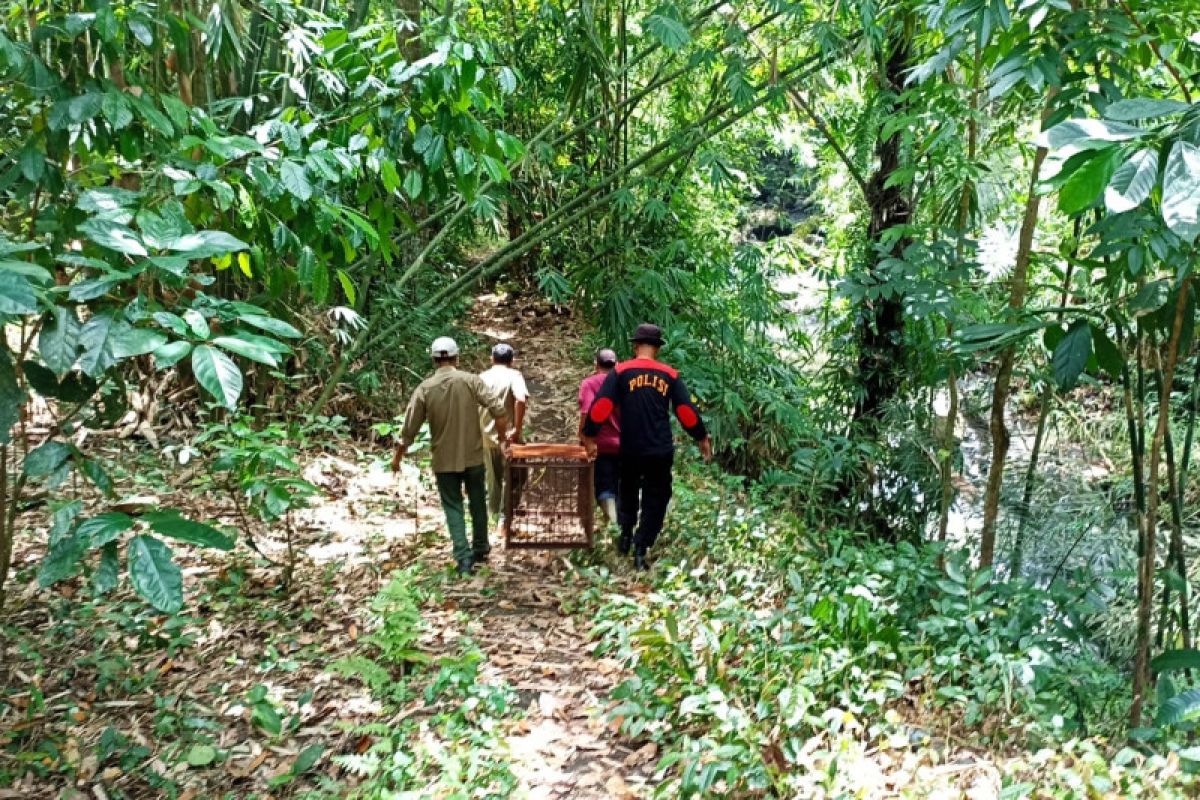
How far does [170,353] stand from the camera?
1641 mm

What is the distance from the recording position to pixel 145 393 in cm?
621

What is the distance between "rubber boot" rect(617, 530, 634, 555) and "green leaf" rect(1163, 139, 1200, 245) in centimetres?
422

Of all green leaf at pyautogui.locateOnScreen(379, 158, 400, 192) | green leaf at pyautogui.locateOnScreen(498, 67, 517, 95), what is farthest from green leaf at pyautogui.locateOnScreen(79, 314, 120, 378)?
green leaf at pyautogui.locateOnScreen(498, 67, 517, 95)

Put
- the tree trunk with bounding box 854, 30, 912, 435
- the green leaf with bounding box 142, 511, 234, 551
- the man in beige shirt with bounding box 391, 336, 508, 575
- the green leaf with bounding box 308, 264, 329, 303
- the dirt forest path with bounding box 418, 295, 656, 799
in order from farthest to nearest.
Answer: the tree trunk with bounding box 854, 30, 912, 435, the man in beige shirt with bounding box 391, 336, 508, 575, the dirt forest path with bounding box 418, 295, 656, 799, the green leaf with bounding box 308, 264, 329, 303, the green leaf with bounding box 142, 511, 234, 551

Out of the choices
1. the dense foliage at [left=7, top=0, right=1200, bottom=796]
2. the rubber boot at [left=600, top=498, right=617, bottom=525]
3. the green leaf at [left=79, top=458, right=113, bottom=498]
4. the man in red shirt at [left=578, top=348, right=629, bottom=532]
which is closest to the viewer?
the green leaf at [left=79, top=458, right=113, bottom=498]

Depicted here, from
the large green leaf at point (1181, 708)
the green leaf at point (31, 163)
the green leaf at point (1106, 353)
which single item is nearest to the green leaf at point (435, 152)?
the green leaf at point (31, 163)

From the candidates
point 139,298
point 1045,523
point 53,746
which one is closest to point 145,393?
point 53,746

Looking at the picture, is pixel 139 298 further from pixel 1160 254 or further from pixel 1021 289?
pixel 1021 289

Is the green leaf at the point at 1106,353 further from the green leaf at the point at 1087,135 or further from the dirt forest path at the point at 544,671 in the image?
the dirt forest path at the point at 544,671

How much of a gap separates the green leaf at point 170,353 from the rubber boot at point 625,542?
3.86 metres

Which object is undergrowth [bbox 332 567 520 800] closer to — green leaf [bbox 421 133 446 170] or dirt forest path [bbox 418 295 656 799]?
dirt forest path [bbox 418 295 656 799]

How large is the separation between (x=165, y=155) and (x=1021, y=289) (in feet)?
11.5

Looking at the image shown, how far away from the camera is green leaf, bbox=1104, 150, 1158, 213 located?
136cm

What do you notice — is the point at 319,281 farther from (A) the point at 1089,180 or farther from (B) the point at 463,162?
(A) the point at 1089,180
